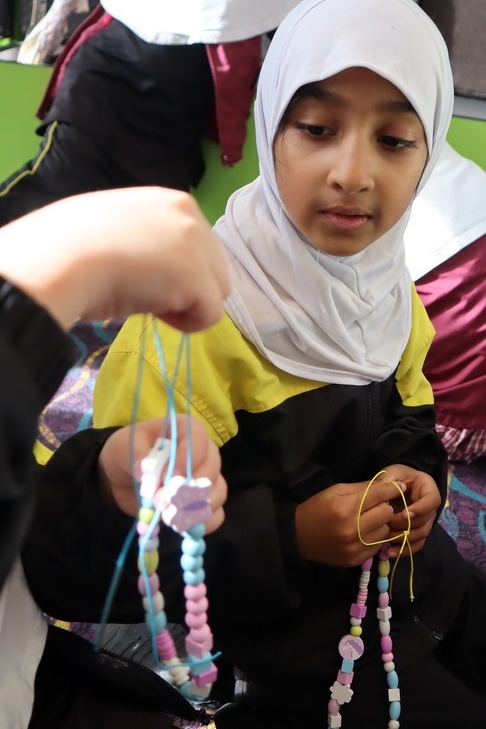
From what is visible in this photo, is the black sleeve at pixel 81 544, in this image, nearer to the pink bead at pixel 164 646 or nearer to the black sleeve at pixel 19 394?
the pink bead at pixel 164 646

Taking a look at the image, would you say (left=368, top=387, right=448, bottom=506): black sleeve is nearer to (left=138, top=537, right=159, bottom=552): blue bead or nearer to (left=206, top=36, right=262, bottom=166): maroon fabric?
(left=138, top=537, right=159, bottom=552): blue bead

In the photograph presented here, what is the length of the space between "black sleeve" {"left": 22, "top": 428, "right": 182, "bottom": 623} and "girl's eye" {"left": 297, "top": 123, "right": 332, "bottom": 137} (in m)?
0.39

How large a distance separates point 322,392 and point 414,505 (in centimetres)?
19

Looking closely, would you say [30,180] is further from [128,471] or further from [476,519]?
[128,471]

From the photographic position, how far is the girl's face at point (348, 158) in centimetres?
73

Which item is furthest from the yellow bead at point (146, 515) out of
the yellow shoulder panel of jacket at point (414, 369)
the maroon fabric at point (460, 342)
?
the maroon fabric at point (460, 342)

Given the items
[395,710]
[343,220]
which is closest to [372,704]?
[395,710]

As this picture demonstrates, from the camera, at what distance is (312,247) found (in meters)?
0.81

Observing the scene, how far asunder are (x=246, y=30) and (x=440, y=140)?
3.36 ft

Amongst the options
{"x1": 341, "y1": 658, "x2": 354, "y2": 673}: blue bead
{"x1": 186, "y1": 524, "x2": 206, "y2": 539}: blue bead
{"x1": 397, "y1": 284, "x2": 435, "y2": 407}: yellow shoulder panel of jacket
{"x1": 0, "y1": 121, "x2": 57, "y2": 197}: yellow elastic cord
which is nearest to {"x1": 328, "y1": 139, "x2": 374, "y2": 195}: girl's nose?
{"x1": 397, "y1": 284, "x2": 435, "y2": 407}: yellow shoulder panel of jacket

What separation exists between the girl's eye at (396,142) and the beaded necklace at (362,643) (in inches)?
15.2

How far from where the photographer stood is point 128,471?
0.52 metres

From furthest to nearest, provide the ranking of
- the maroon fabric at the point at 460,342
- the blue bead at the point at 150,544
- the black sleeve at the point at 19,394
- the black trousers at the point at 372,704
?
the maroon fabric at the point at 460,342, the black trousers at the point at 372,704, the blue bead at the point at 150,544, the black sleeve at the point at 19,394

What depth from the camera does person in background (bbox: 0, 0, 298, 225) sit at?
5.53ft
